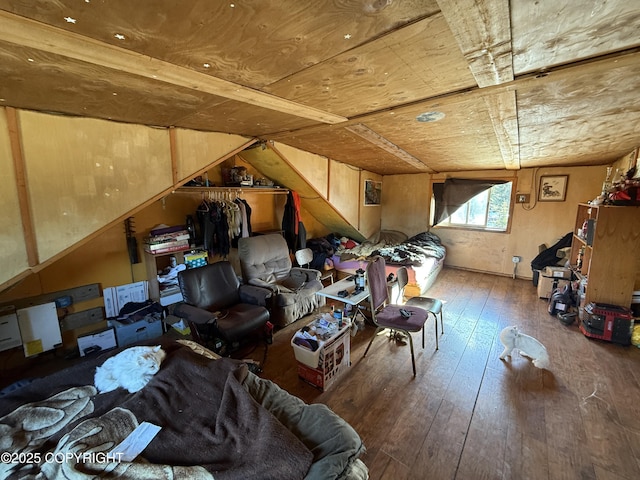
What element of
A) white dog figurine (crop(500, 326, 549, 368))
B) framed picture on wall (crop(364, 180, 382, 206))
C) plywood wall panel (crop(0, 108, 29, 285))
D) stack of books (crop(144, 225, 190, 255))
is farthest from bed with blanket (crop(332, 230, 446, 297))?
plywood wall panel (crop(0, 108, 29, 285))

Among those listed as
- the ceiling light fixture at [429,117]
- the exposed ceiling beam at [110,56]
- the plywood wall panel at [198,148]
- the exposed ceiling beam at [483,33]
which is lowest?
the plywood wall panel at [198,148]

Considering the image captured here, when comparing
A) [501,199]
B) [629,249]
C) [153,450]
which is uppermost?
[501,199]

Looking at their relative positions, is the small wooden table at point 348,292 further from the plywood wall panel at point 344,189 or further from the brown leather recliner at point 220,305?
the plywood wall panel at point 344,189

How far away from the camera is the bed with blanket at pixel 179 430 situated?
94 centimetres

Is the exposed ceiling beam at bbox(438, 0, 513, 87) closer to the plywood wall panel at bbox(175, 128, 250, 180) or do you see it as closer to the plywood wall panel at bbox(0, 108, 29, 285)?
the plywood wall panel at bbox(175, 128, 250, 180)

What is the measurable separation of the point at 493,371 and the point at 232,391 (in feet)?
7.39

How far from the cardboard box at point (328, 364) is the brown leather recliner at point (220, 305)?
0.61 metres

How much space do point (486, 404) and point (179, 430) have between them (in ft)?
6.76

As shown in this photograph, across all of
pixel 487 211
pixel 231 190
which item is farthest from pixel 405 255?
pixel 231 190

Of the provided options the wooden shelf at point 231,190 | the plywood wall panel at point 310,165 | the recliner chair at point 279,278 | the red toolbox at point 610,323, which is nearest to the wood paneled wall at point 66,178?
the wooden shelf at point 231,190

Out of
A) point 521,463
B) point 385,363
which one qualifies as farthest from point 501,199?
point 521,463

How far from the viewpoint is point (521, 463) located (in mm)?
1529

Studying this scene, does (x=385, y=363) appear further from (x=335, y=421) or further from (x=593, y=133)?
(x=593, y=133)

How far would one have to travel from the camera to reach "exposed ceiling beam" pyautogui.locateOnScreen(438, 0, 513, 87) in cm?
94
